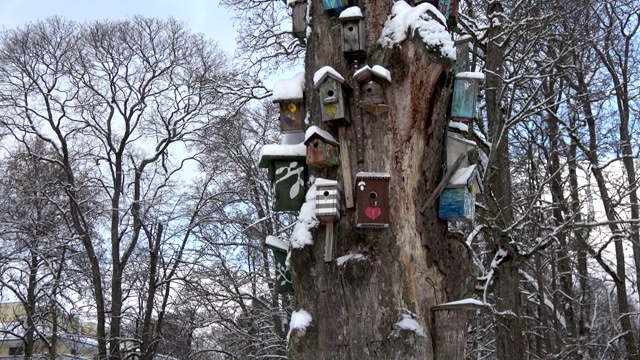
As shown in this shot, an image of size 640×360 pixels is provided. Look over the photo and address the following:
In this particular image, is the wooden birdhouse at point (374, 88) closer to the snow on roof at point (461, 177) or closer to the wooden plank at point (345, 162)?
the wooden plank at point (345, 162)

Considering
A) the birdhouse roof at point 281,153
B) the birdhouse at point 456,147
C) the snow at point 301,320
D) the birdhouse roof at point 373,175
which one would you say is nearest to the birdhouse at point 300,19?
the birdhouse roof at point 281,153

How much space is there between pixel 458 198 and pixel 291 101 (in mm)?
1101

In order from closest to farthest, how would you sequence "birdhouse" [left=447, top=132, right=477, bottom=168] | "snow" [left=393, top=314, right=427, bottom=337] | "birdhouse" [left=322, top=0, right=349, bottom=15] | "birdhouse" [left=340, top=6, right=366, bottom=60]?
"snow" [left=393, top=314, right=427, bottom=337] < "birdhouse" [left=340, top=6, right=366, bottom=60] < "birdhouse" [left=322, top=0, right=349, bottom=15] < "birdhouse" [left=447, top=132, right=477, bottom=168]

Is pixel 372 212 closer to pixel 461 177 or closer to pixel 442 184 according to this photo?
pixel 442 184

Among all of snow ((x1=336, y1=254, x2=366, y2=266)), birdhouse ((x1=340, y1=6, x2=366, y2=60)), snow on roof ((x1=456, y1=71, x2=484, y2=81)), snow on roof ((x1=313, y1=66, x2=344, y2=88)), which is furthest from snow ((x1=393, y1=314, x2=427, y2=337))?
snow on roof ((x1=456, y1=71, x2=484, y2=81))

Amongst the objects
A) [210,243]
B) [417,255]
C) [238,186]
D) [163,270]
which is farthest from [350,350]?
[163,270]

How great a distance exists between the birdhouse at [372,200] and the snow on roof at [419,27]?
68 centimetres

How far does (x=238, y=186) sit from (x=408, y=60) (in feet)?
40.0

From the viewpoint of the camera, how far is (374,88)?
3.19 metres

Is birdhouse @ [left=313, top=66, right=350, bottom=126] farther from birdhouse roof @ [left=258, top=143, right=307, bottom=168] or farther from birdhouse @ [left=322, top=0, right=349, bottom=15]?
birdhouse roof @ [left=258, top=143, right=307, bottom=168]

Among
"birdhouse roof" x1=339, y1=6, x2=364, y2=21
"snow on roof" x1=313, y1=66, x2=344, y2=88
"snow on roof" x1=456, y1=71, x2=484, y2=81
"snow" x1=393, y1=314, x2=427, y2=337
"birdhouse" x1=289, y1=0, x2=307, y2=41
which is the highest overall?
"birdhouse" x1=289, y1=0, x2=307, y2=41

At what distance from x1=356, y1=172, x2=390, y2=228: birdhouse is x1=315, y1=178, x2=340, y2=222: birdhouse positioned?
115mm

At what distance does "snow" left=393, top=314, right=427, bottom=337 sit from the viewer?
2.95m

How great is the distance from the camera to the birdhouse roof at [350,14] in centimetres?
330
